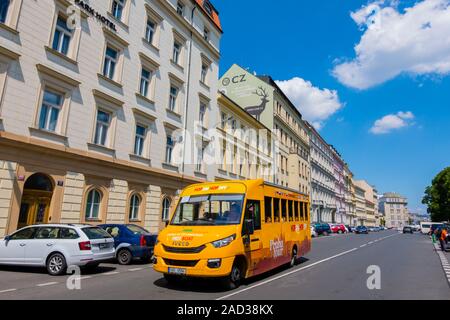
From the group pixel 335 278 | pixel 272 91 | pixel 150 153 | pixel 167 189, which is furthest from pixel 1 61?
pixel 272 91

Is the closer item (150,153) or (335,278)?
(335,278)

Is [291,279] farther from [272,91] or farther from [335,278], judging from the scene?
[272,91]

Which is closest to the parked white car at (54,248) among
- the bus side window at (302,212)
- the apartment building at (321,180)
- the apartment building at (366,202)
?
the bus side window at (302,212)

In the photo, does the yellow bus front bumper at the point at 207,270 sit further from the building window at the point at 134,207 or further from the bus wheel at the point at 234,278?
the building window at the point at 134,207

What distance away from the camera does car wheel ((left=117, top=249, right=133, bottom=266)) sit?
1218 centimetres

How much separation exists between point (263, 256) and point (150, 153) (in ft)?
Answer: 42.7

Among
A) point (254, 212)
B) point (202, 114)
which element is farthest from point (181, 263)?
point (202, 114)

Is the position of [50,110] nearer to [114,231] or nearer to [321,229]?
[114,231]

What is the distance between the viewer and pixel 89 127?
16.2 m

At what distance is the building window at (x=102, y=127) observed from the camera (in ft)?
55.6

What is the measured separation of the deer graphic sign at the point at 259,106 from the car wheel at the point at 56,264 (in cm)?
3334

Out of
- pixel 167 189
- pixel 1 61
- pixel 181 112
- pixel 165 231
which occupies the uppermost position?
pixel 181 112

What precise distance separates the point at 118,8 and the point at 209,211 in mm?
15693

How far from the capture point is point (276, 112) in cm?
4391
